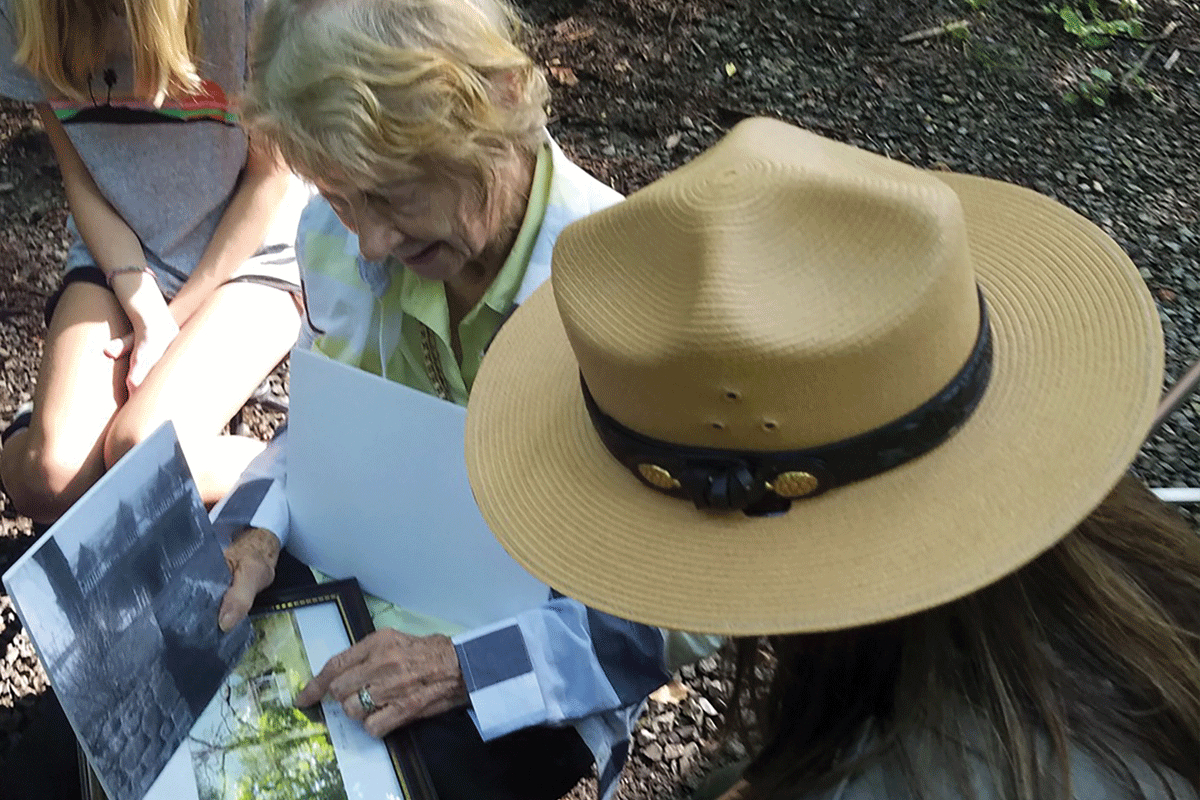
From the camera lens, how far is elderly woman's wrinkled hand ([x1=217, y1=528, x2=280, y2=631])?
1429mm

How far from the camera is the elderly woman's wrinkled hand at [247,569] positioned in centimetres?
143

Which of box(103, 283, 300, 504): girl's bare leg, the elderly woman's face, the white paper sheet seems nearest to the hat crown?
the white paper sheet

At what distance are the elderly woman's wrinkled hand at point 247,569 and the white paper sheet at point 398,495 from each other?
3.3 inches

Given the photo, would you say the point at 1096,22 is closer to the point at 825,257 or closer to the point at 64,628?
the point at 825,257

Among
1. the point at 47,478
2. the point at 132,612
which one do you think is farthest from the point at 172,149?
the point at 132,612

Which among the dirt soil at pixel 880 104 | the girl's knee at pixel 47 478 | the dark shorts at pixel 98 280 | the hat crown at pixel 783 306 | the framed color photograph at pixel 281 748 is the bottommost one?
the dirt soil at pixel 880 104

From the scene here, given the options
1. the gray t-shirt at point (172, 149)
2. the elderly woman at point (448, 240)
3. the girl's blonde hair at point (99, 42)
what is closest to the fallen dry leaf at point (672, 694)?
the elderly woman at point (448, 240)

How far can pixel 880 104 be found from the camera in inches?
137

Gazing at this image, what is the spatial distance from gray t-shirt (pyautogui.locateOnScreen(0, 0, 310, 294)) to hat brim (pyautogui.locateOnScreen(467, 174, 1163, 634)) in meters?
1.42

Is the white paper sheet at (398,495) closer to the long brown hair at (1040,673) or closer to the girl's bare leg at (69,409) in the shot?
the long brown hair at (1040,673)

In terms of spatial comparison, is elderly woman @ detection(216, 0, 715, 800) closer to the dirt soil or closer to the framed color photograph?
the framed color photograph

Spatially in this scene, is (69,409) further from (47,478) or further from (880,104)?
(880,104)

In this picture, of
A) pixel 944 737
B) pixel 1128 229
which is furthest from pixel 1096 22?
pixel 944 737

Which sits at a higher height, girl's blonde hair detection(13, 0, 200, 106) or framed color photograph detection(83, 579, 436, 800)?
girl's blonde hair detection(13, 0, 200, 106)
